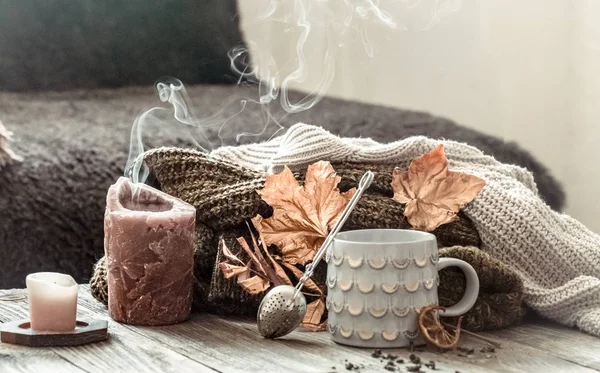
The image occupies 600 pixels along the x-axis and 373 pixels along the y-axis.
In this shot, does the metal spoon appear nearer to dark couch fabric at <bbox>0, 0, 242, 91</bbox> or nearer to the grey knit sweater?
the grey knit sweater

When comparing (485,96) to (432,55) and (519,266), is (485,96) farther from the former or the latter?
(519,266)

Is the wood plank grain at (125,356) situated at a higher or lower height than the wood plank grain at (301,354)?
lower

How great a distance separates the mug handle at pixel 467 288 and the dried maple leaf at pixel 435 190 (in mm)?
77

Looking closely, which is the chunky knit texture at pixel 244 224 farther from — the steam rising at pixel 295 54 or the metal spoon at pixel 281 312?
the steam rising at pixel 295 54

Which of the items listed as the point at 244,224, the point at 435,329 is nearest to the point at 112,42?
the point at 244,224

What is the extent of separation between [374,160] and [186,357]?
334 mm

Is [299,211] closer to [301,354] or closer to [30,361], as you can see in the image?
[301,354]

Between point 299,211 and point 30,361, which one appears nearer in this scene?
point 30,361

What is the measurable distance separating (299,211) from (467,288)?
0.18 m

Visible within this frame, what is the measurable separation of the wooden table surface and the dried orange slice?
1 centimetres

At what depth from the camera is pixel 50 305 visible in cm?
78

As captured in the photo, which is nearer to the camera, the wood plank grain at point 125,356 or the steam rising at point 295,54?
the wood plank grain at point 125,356

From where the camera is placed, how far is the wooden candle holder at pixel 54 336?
0.77m

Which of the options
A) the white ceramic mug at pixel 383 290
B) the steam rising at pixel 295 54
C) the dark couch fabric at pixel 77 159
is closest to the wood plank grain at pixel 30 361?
the white ceramic mug at pixel 383 290
